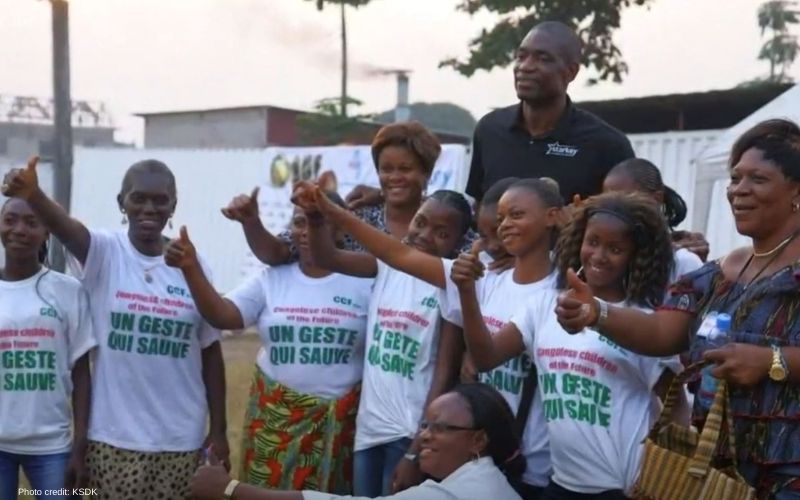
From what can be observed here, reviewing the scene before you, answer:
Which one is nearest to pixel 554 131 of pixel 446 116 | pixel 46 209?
pixel 46 209

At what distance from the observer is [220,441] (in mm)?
4277

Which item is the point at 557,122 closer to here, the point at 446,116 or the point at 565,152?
the point at 565,152

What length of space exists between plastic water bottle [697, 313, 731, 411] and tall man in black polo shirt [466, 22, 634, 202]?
141cm

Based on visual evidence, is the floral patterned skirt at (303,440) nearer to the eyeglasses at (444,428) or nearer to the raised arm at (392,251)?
the raised arm at (392,251)

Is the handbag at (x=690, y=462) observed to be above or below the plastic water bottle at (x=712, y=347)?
below

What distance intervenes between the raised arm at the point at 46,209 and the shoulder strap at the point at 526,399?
179cm

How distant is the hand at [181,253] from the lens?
382cm

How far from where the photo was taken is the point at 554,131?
4215 millimetres

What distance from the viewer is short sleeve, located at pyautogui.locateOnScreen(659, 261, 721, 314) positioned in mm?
2951

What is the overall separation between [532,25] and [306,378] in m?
16.8

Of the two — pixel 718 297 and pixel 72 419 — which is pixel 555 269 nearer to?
pixel 718 297

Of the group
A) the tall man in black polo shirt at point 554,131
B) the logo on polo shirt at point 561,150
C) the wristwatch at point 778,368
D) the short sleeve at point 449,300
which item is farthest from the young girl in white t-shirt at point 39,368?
the wristwatch at point 778,368

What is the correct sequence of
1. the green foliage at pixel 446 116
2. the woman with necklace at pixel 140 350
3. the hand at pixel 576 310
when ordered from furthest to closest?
the green foliage at pixel 446 116 < the woman with necklace at pixel 140 350 < the hand at pixel 576 310

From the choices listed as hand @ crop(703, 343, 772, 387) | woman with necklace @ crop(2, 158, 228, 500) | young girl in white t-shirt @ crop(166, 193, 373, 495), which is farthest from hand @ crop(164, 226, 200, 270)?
hand @ crop(703, 343, 772, 387)
